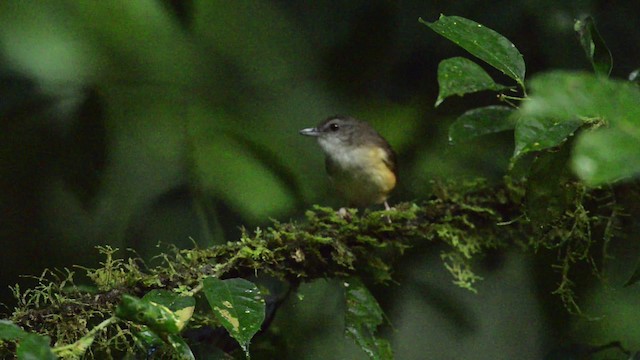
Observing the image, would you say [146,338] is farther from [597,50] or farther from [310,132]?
[310,132]

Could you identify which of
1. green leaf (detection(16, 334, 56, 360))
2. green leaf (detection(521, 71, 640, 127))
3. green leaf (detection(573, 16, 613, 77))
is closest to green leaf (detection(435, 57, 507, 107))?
green leaf (detection(573, 16, 613, 77))

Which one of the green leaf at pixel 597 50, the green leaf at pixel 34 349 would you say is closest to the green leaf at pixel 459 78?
the green leaf at pixel 597 50

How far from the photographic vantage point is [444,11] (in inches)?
79.0

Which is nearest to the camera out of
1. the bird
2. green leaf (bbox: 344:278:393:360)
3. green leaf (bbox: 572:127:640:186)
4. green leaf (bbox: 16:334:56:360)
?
green leaf (bbox: 572:127:640:186)

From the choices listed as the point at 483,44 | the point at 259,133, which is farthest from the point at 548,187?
the point at 259,133

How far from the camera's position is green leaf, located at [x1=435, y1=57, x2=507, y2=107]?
958 mm

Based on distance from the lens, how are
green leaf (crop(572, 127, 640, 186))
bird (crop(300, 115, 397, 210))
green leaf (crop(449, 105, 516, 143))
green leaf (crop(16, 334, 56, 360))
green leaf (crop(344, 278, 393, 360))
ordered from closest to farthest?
1. green leaf (crop(572, 127, 640, 186))
2. green leaf (crop(16, 334, 56, 360))
3. green leaf (crop(449, 105, 516, 143))
4. green leaf (crop(344, 278, 393, 360))
5. bird (crop(300, 115, 397, 210))

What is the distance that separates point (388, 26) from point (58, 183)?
3.16 feet

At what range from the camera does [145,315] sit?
0.90 metres

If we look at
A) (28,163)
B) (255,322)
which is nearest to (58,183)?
(28,163)

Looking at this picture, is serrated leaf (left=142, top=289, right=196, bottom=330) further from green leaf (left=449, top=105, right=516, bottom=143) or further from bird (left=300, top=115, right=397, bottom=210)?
bird (left=300, top=115, right=397, bottom=210)

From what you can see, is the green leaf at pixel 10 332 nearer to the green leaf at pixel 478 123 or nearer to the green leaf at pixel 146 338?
the green leaf at pixel 146 338

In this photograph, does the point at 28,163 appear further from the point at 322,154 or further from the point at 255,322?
the point at 255,322

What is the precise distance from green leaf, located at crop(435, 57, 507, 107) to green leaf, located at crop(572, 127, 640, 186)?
0.39m
